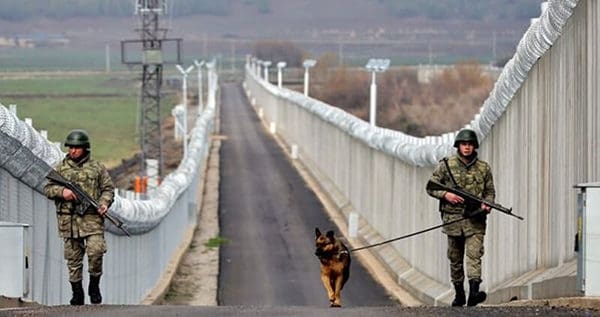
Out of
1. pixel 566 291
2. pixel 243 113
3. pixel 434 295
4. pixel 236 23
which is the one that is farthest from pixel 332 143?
pixel 236 23

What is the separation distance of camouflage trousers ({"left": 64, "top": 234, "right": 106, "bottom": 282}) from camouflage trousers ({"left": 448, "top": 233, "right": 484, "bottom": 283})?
3.52 meters

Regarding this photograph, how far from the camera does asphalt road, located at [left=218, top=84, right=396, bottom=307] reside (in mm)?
31281

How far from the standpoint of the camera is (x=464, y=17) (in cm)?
12938

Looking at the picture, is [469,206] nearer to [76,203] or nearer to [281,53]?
[76,203]

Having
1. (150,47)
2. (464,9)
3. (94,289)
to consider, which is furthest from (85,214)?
(464,9)

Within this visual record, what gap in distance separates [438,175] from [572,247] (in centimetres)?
311

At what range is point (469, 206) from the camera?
15750 mm

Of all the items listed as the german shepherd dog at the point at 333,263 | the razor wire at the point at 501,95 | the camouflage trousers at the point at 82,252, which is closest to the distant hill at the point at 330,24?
the razor wire at the point at 501,95

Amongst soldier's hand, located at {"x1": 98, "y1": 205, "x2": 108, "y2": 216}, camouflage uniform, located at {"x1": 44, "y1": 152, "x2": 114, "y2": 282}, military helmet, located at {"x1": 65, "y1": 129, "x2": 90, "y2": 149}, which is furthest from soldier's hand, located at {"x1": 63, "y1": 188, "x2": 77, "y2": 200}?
military helmet, located at {"x1": 65, "y1": 129, "x2": 90, "y2": 149}

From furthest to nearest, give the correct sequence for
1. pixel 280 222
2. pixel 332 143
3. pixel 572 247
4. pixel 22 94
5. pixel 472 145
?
pixel 332 143
pixel 280 222
pixel 22 94
pixel 572 247
pixel 472 145

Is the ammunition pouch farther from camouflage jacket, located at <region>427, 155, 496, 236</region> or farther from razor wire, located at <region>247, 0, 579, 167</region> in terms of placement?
razor wire, located at <region>247, 0, 579, 167</region>

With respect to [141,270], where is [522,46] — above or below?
above

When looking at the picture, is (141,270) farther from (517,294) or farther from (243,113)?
(243,113)

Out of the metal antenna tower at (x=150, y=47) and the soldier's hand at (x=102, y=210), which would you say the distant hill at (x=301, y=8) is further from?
the soldier's hand at (x=102, y=210)
